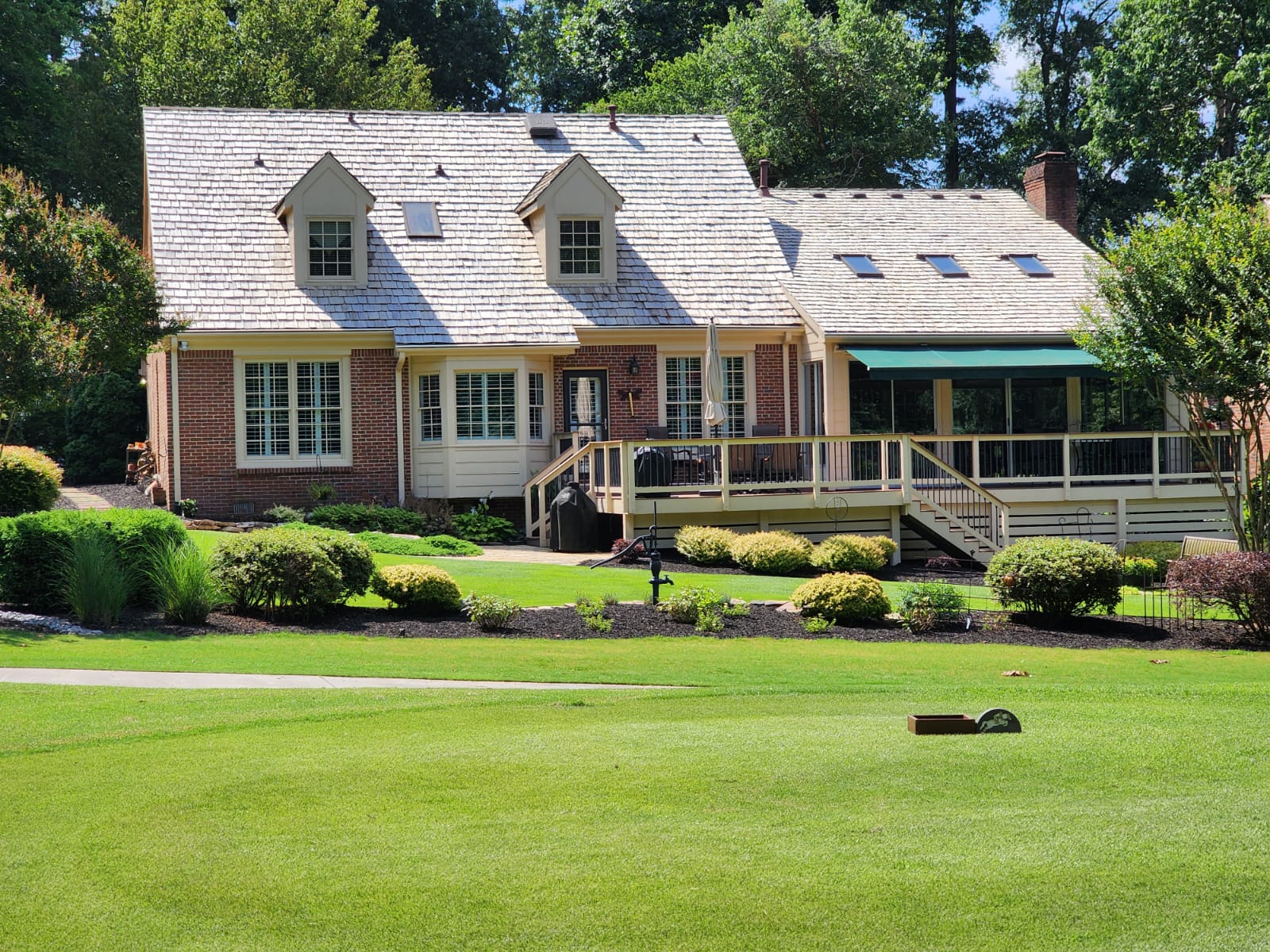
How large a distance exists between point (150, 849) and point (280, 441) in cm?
1887

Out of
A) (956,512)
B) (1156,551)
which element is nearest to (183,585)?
(956,512)

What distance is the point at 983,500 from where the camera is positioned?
A: 2139 centimetres

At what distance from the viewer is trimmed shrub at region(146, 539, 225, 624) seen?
1353 cm

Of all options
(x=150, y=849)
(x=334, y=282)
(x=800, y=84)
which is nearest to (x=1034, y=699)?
(x=150, y=849)

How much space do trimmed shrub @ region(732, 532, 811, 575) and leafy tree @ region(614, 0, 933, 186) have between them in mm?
21829

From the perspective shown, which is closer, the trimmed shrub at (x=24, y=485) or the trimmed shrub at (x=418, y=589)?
the trimmed shrub at (x=418, y=589)

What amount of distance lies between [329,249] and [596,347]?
5143 millimetres

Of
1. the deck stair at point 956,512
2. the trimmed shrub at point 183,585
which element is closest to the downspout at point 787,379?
the deck stair at point 956,512

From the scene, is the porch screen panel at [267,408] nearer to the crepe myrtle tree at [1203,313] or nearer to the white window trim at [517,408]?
the white window trim at [517,408]

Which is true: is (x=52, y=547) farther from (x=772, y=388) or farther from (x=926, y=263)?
(x=926, y=263)

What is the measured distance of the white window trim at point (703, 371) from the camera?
84.3 feet

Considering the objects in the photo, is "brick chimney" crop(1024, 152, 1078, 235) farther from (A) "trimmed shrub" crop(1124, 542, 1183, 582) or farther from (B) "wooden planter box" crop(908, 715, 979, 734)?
(B) "wooden planter box" crop(908, 715, 979, 734)

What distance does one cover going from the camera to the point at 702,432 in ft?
84.7

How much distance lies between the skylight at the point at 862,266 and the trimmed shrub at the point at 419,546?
10636 mm
